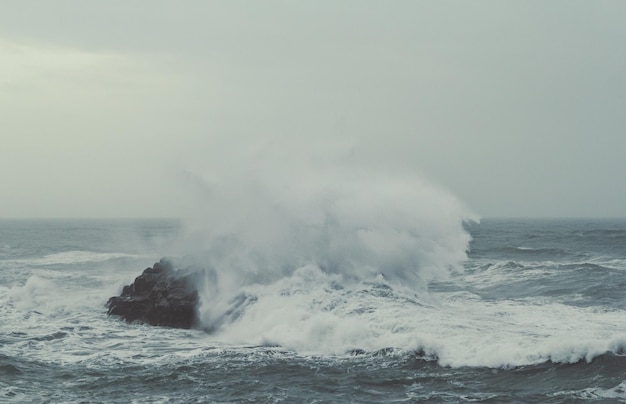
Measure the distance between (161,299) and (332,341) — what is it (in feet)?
20.9

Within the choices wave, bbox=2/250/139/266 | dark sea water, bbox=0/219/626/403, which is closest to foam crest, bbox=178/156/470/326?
dark sea water, bbox=0/219/626/403

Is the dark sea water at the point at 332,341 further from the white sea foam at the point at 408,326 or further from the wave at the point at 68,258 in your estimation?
the wave at the point at 68,258

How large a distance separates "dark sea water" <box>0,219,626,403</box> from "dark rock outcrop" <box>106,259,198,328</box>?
18.0 inches

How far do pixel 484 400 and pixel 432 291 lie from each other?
43.4ft

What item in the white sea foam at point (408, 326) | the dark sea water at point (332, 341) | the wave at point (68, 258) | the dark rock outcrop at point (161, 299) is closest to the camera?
the dark sea water at point (332, 341)

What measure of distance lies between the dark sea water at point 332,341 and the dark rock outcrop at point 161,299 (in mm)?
457

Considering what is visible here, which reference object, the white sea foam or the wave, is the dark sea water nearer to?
the white sea foam

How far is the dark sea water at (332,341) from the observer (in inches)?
450

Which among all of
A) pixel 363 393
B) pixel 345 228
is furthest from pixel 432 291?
pixel 363 393

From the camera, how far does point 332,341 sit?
1455 cm

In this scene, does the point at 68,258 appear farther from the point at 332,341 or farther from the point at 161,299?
the point at 332,341

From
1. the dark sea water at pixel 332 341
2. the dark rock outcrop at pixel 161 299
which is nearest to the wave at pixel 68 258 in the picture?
the dark sea water at pixel 332 341

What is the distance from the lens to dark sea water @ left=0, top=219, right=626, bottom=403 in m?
11.4

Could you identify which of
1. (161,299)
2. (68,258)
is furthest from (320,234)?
(68,258)
